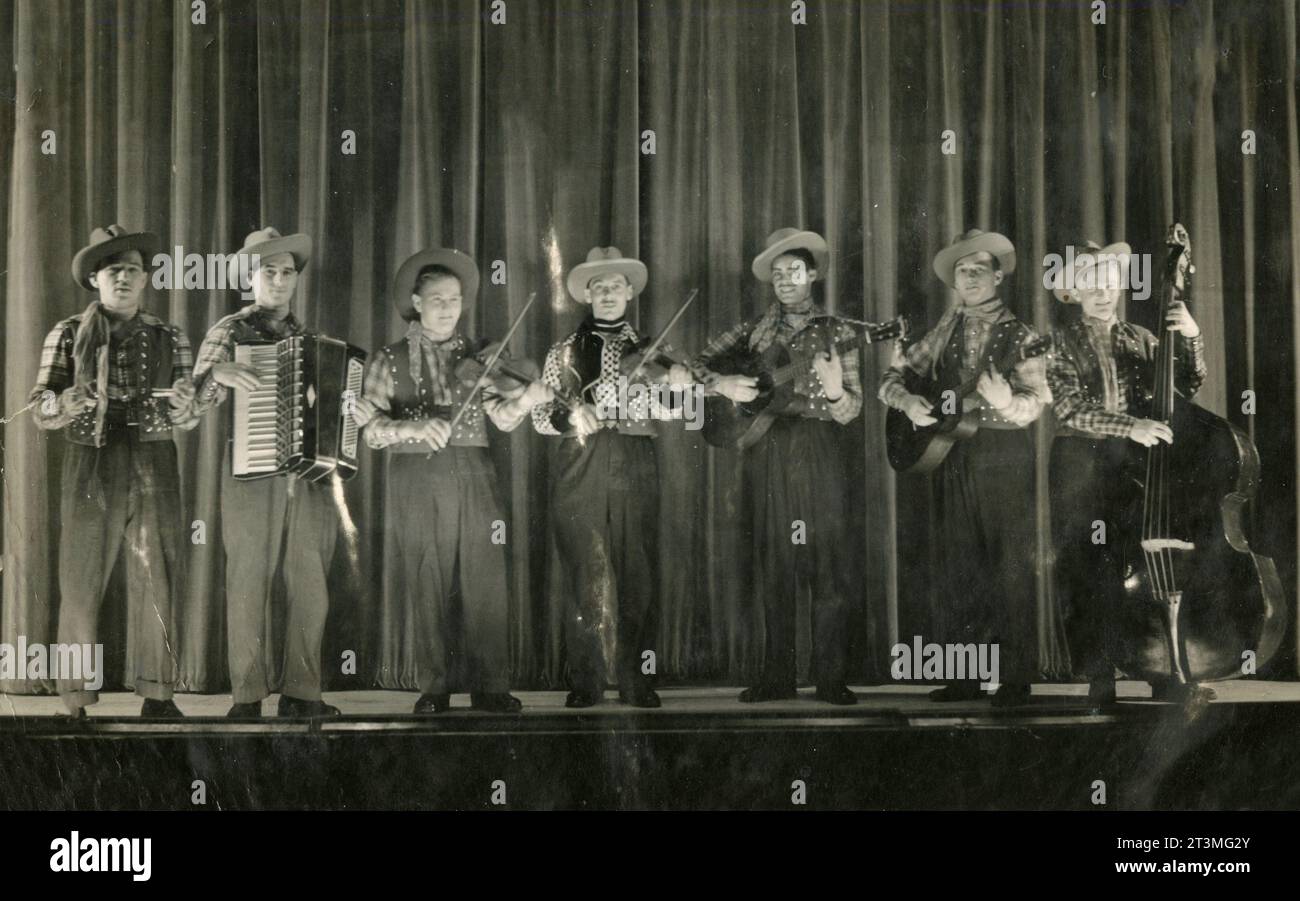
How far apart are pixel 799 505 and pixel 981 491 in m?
0.80

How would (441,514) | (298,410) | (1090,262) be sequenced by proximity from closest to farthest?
1. (298,410)
2. (441,514)
3. (1090,262)

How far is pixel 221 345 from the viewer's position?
520cm

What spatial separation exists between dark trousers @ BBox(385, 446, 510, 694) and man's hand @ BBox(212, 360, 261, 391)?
686 mm

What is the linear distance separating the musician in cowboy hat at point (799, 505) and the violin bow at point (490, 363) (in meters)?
0.83

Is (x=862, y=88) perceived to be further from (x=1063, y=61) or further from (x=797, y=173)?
(x=1063, y=61)

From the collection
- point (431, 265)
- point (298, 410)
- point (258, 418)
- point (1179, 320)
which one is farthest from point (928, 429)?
point (258, 418)

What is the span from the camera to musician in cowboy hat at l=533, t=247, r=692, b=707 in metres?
5.18

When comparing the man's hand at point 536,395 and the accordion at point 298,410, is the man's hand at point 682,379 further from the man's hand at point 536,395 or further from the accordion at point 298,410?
the accordion at point 298,410

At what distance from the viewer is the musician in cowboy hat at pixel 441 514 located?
5160 millimetres

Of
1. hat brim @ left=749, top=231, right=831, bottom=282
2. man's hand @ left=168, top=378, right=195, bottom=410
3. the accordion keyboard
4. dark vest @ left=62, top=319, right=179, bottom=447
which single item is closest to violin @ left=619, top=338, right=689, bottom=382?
hat brim @ left=749, top=231, right=831, bottom=282

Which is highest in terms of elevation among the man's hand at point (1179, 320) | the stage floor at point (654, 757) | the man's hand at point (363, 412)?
the man's hand at point (1179, 320)

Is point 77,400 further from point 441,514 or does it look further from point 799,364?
point 799,364

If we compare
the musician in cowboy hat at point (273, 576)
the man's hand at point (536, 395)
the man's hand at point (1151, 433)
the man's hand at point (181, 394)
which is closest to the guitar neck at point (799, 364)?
the man's hand at point (536, 395)
